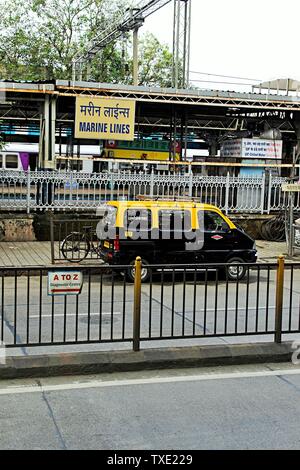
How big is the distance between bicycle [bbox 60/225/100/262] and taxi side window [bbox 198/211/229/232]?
259 centimetres

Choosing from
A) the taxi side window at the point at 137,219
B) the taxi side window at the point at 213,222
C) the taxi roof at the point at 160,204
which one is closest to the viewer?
the taxi side window at the point at 137,219

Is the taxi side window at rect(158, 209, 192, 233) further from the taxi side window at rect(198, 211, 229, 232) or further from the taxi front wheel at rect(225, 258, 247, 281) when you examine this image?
the taxi front wheel at rect(225, 258, 247, 281)

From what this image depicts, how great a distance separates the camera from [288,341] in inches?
302

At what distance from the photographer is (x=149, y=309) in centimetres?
755

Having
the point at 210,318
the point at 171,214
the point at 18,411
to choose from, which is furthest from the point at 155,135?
the point at 18,411

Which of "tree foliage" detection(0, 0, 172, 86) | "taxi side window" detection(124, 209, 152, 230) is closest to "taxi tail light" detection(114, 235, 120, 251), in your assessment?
"taxi side window" detection(124, 209, 152, 230)

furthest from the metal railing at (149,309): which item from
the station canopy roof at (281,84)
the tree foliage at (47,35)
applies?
the tree foliage at (47,35)

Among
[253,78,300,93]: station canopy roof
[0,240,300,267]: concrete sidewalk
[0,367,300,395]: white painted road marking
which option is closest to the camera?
[0,367,300,395]: white painted road marking

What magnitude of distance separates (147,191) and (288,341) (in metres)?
12.3

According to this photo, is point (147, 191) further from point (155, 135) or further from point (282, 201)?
point (155, 135)

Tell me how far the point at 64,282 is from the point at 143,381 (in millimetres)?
1333

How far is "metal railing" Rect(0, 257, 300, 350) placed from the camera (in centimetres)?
707

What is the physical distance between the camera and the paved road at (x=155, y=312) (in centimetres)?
756

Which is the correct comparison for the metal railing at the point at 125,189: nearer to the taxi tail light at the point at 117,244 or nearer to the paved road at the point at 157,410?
the taxi tail light at the point at 117,244
